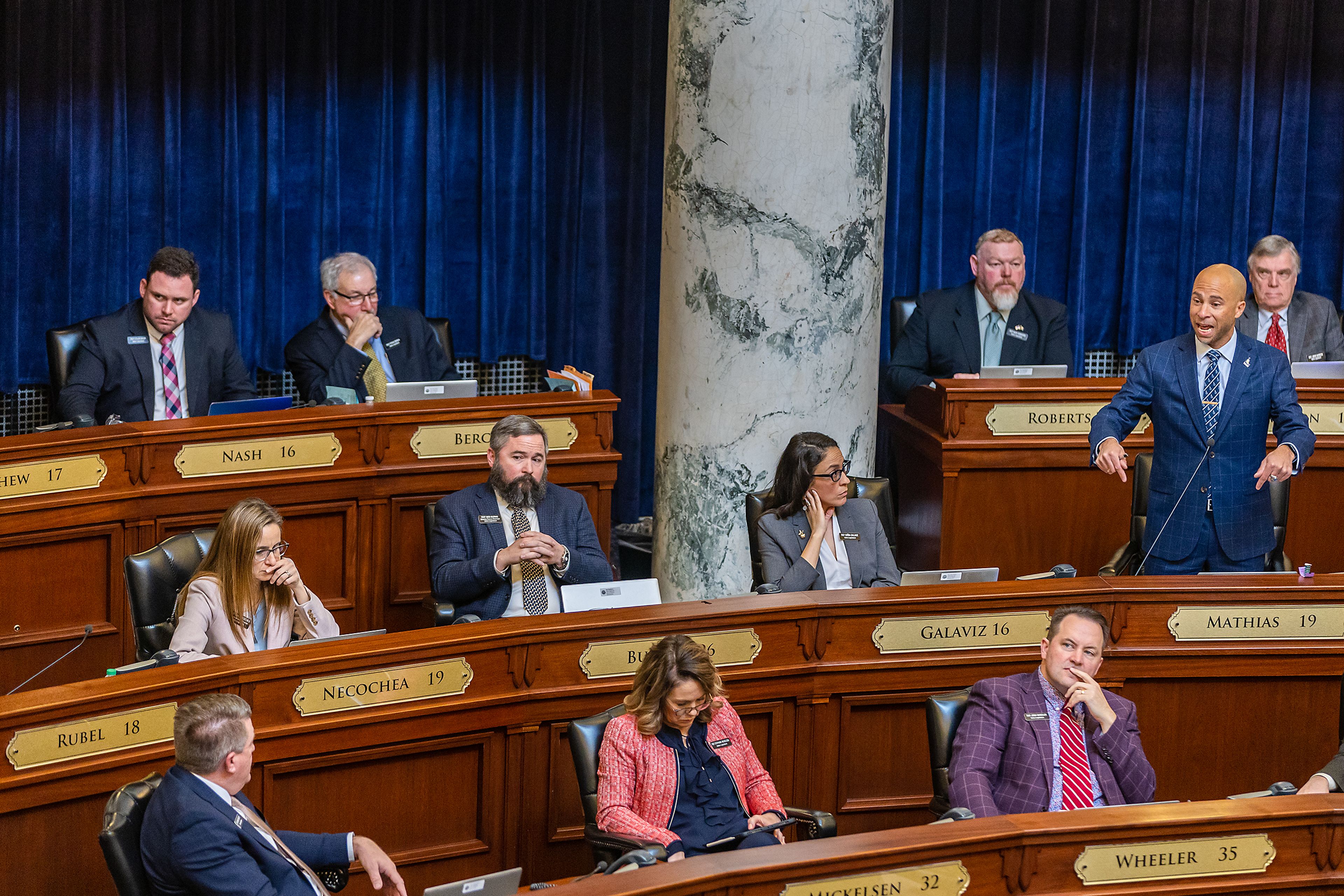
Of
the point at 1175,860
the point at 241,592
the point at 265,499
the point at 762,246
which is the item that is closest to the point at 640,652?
the point at 241,592

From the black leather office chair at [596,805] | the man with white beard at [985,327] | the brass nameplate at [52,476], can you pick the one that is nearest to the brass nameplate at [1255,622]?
the black leather office chair at [596,805]

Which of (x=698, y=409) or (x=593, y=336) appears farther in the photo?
(x=593, y=336)

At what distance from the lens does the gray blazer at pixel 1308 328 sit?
6.33 m

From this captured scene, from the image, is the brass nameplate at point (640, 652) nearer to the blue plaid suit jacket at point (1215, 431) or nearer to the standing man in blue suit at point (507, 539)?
the standing man in blue suit at point (507, 539)

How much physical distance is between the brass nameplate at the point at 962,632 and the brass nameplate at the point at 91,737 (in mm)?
1961

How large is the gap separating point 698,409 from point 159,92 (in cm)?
308

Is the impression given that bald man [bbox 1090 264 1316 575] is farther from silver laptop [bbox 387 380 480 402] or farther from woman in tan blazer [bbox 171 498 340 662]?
woman in tan blazer [bbox 171 498 340 662]

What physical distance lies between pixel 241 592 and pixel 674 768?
129cm

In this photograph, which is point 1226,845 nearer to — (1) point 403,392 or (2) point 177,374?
(1) point 403,392

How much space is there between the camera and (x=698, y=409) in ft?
18.8

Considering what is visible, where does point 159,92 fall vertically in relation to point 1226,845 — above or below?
above

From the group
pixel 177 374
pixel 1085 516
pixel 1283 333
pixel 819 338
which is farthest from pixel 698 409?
pixel 1283 333

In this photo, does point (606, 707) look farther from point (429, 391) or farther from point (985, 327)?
point (985, 327)

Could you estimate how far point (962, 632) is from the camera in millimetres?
4625
